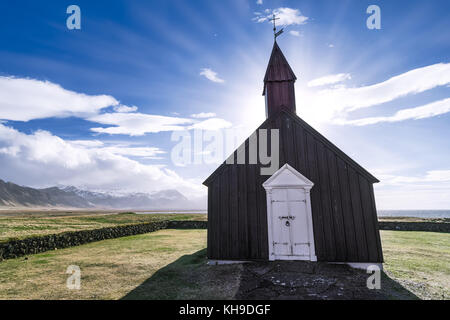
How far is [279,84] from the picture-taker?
39.9 ft

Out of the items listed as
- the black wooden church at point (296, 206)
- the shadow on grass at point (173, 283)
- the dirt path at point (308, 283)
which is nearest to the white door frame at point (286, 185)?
the black wooden church at point (296, 206)

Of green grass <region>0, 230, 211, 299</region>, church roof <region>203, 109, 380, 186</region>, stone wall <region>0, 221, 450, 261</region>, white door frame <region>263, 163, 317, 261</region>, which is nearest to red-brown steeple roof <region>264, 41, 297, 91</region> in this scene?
church roof <region>203, 109, 380, 186</region>

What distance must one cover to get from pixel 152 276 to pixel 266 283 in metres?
4.49

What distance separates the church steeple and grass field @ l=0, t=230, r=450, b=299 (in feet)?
27.3

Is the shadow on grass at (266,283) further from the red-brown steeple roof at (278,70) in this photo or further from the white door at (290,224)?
the red-brown steeple roof at (278,70)

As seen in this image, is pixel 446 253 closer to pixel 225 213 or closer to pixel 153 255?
pixel 225 213

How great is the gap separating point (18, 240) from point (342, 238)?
1708 centimetres

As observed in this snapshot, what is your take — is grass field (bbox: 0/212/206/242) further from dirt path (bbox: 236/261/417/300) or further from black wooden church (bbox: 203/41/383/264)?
dirt path (bbox: 236/261/417/300)

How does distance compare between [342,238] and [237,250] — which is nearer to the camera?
[342,238]

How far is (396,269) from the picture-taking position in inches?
353

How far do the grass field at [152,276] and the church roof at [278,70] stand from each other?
9772 millimetres
